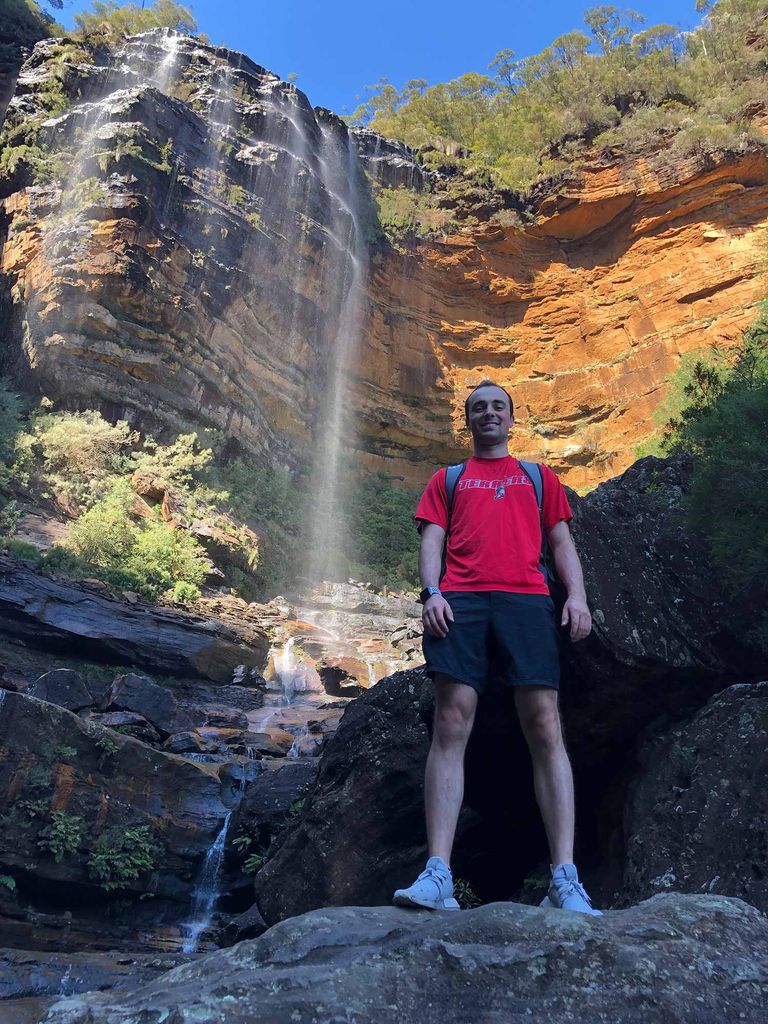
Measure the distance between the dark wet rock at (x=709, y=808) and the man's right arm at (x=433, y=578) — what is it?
1.51 m

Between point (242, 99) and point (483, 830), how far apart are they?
1037 inches

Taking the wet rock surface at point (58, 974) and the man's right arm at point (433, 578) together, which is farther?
the wet rock surface at point (58, 974)

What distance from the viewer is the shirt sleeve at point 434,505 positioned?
10.5 feet

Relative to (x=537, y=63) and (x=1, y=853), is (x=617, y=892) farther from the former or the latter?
(x=537, y=63)

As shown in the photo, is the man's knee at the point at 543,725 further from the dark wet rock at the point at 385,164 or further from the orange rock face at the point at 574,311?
the dark wet rock at the point at 385,164

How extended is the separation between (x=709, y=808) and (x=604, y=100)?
30.8m

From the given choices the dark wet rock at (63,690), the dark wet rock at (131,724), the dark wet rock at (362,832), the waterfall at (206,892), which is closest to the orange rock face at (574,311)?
the dark wet rock at (63,690)

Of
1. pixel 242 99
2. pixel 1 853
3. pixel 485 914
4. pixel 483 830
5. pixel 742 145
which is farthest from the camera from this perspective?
pixel 242 99

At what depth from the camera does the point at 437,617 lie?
2.79 meters

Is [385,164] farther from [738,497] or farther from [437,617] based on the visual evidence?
[437,617]

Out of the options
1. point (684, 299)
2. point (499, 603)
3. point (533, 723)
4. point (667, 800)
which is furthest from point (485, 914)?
point (684, 299)

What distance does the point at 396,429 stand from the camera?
26.0 m

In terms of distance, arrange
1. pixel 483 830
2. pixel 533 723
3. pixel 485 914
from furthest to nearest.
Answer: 1. pixel 483 830
2. pixel 533 723
3. pixel 485 914

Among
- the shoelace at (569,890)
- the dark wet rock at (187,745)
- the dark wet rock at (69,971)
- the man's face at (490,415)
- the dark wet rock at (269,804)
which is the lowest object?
the dark wet rock at (69,971)
